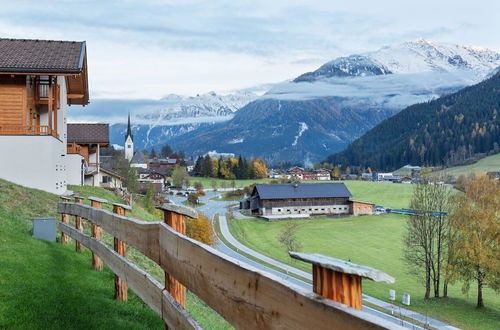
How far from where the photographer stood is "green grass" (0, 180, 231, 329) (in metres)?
5.81

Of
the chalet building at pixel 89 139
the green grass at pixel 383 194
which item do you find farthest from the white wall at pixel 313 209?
the chalet building at pixel 89 139

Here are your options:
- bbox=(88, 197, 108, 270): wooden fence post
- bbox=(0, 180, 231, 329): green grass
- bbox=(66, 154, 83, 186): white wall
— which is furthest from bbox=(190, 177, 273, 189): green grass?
bbox=(88, 197, 108, 270): wooden fence post

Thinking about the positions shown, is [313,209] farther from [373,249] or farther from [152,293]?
[152,293]

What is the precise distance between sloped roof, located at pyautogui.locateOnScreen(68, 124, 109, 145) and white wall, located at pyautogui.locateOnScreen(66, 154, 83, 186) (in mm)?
9391

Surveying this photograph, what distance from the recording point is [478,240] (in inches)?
1271

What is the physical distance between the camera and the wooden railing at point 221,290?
205cm

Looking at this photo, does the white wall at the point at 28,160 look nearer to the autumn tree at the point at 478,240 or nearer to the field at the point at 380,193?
the autumn tree at the point at 478,240

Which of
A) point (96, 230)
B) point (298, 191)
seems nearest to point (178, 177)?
point (298, 191)

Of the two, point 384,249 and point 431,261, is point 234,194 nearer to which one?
point 384,249

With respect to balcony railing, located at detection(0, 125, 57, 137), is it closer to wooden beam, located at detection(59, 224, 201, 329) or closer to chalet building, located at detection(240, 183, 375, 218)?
wooden beam, located at detection(59, 224, 201, 329)

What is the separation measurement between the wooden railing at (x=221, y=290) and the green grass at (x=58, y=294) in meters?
0.80

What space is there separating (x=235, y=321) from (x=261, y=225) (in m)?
77.2

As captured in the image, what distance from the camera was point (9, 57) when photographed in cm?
2520

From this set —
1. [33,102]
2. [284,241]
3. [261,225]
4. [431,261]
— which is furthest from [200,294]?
[261,225]
